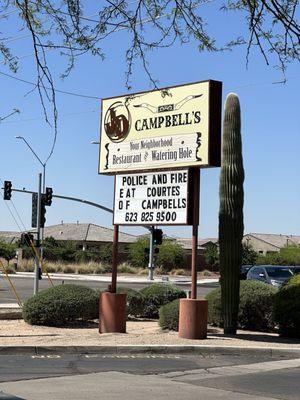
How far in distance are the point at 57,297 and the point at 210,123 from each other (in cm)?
555

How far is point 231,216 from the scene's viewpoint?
14.8 m

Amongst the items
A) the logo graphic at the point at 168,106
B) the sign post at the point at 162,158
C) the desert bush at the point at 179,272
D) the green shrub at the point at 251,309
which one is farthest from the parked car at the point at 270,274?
the desert bush at the point at 179,272

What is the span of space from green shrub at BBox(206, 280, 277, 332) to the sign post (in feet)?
6.96

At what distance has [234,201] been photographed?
14.9 metres

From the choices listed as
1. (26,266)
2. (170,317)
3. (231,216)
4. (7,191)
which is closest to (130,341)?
(170,317)

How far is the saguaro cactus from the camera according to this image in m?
14.8

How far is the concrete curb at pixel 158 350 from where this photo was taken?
40.5 ft

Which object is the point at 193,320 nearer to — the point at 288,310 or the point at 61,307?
the point at 288,310

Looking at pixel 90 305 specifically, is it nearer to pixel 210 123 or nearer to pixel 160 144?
pixel 160 144

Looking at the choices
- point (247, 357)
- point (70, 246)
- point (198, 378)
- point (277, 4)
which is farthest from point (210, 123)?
point (70, 246)

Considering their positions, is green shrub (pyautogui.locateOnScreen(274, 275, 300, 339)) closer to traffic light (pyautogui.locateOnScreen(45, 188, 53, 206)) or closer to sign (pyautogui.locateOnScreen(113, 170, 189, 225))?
sign (pyautogui.locateOnScreen(113, 170, 189, 225))

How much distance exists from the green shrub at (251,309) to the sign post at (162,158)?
83.5 inches

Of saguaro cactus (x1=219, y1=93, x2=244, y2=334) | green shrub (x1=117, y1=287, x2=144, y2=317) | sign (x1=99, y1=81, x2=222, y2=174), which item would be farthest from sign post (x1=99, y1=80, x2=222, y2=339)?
green shrub (x1=117, y1=287, x2=144, y2=317)

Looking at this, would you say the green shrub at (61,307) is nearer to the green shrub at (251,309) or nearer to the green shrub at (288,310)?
the green shrub at (251,309)
